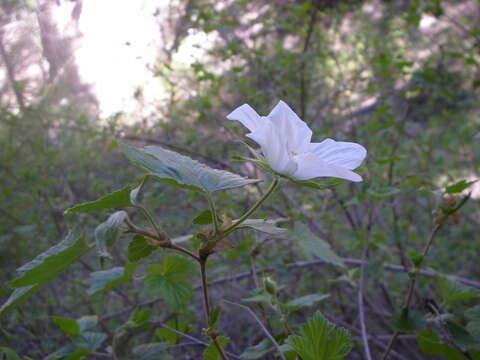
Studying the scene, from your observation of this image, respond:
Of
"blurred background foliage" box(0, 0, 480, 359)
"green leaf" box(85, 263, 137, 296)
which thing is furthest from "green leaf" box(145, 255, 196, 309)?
"blurred background foliage" box(0, 0, 480, 359)

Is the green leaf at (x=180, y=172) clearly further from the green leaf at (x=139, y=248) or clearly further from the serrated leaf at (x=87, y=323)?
the serrated leaf at (x=87, y=323)

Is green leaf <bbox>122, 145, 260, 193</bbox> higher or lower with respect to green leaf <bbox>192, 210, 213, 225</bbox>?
higher

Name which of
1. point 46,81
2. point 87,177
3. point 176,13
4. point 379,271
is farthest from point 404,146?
point 46,81

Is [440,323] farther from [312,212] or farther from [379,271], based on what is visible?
[312,212]

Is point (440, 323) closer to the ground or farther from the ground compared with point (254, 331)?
farther from the ground

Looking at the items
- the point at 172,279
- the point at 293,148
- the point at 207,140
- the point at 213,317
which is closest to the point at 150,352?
the point at 172,279

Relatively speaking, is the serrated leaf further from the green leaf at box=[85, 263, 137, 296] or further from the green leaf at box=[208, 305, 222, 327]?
the green leaf at box=[208, 305, 222, 327]

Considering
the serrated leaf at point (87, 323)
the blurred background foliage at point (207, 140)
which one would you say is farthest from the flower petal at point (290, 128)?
the blurred background foliage at point (207, 140)

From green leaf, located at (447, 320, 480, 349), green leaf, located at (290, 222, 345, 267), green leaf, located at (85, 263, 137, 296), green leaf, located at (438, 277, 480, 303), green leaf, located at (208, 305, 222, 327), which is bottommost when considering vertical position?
green leaf, located at (447, 320, 480, 349)
